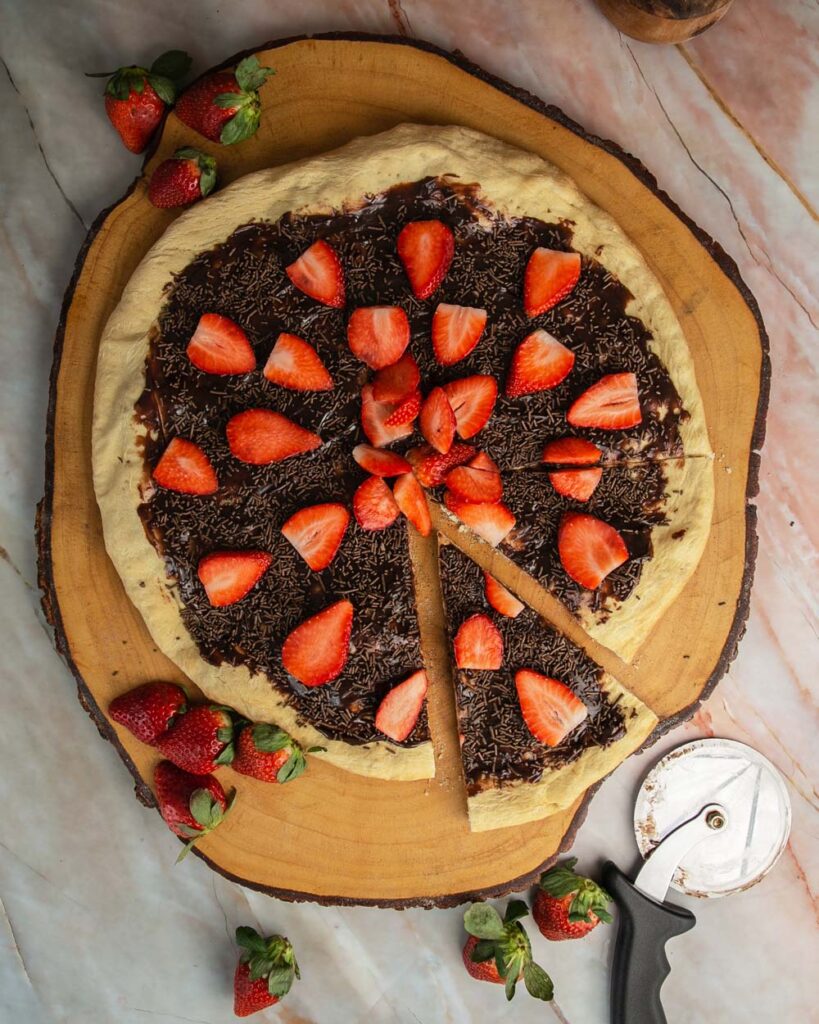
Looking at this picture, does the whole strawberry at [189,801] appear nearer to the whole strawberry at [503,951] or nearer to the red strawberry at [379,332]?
the whole strawberry at [503,951]

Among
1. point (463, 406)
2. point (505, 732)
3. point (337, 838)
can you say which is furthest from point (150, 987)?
point (463, 406)

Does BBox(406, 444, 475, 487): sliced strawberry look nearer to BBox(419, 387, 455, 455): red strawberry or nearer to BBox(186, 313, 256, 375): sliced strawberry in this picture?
BBox(419, 387, 455, 455): red strawberry

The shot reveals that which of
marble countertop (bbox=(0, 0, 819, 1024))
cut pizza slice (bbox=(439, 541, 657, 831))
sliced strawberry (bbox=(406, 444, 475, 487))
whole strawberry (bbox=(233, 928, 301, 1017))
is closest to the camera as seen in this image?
sliced strawberry (bbox=(406, 444, 475, 487))

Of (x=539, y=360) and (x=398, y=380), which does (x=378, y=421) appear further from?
(x=539, y=360)

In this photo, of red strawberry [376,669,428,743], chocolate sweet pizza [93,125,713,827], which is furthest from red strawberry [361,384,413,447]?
red strawberry [376,669,428,743]

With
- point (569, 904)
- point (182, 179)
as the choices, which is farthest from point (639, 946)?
point (182, 179)

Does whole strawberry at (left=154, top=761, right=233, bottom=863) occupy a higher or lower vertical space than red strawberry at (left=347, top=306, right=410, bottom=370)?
lower

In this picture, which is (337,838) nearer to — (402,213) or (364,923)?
(364,923)
